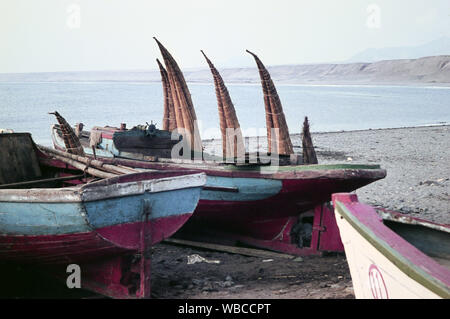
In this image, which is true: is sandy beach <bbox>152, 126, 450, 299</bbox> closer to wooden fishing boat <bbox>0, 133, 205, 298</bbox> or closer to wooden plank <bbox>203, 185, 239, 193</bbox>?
wooden fishing boat <bbox>0, 133, 205, 298</bbox>

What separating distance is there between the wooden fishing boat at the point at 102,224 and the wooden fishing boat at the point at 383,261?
88.4 inches

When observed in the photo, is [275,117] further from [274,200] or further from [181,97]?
[181,97]


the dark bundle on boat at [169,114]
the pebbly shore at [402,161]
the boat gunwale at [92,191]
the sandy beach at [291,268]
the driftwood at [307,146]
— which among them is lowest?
the sandy beach at [291,268]

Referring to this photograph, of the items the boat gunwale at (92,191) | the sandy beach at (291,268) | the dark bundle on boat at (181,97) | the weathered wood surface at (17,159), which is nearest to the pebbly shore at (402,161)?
the sandy beach at (291,268)

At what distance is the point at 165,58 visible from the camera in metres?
14.1

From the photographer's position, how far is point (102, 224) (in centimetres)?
636

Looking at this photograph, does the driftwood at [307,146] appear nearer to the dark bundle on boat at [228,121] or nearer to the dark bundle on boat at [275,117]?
the dark bundle on boat at [275,117]

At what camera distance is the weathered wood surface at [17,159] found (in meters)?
8.62

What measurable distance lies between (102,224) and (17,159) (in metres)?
3.26

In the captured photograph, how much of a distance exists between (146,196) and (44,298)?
2.49m

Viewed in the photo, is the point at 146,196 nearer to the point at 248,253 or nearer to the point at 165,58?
the point at 248,253

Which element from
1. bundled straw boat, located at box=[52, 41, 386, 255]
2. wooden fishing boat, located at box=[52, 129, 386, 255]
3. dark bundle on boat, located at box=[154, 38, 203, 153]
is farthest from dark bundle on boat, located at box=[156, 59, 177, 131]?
wooden fishing boat, located at box=[52, 129, 386, 255]
